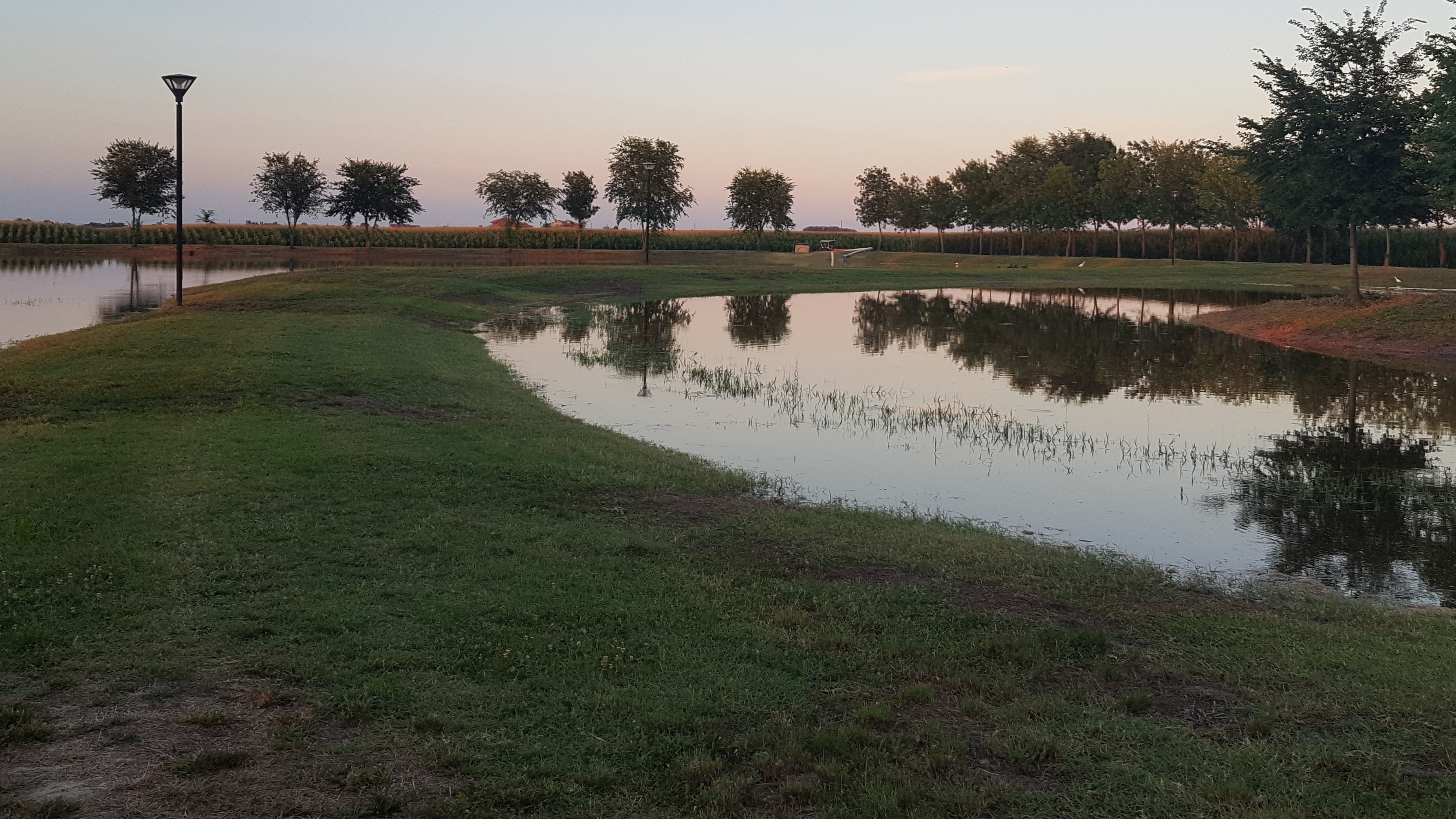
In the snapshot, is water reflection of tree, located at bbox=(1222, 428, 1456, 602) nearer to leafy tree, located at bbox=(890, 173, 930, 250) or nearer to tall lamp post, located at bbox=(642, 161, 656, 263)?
tall lamp post, located at bbox=(642, 161, 656, 263)

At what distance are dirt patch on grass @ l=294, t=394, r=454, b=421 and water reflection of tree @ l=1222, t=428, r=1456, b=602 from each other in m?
10.8

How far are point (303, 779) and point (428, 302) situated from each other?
1254 inches

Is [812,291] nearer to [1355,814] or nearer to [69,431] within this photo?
[69,431]

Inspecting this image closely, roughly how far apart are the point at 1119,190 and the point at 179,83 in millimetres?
75690

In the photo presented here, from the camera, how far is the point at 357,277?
4075 centimetres

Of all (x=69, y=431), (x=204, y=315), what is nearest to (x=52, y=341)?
(x=204, y=315)

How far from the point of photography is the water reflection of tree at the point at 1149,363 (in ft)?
67.6

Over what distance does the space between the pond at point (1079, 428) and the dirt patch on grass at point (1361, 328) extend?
1493 mm

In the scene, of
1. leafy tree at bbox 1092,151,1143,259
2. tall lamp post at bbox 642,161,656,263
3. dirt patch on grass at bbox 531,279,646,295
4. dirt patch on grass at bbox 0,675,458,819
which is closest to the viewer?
dirt patch on grass at bbox 0,675,458,819

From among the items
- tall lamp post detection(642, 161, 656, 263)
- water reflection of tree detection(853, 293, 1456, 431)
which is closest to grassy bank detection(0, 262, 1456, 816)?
water reflection of tree detection(853, 293, 1456, 431)

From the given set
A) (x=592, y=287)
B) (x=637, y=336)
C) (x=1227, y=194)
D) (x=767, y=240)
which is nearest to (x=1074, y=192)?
(x=1227, y=194)

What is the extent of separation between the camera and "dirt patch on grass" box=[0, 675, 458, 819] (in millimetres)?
4684

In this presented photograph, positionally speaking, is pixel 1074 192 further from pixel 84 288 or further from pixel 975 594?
pixel 975 594

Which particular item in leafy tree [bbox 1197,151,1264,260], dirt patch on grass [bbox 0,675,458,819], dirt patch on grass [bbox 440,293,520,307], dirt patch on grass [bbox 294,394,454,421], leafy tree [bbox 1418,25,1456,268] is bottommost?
dirt patch on grass [bbox 0,675,458,819]
